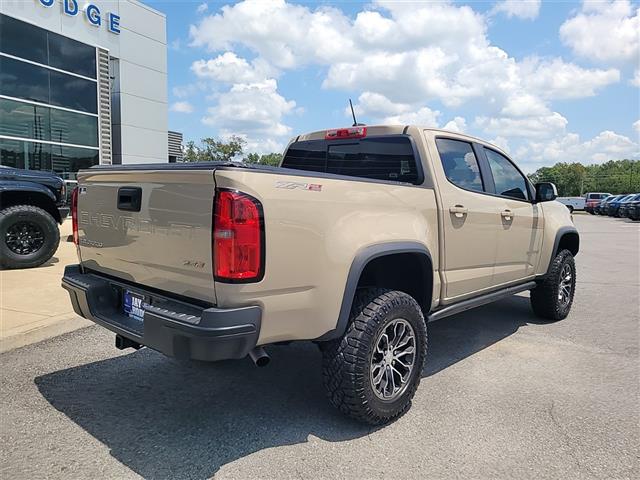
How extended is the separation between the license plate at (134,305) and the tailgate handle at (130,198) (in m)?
0.53

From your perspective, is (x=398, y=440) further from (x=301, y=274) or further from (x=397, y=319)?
(x=301, y=274)

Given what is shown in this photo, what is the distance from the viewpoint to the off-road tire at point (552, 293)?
561cm

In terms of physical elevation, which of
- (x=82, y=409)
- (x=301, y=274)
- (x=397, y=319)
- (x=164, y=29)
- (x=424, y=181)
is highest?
(x=164, y=29)

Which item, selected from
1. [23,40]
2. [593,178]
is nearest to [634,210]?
[23,40]

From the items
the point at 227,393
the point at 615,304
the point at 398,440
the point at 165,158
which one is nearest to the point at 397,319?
the point at 398,440

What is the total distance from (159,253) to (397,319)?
1.53 m

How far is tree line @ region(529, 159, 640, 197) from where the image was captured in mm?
69312

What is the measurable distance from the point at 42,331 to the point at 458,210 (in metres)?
3.98

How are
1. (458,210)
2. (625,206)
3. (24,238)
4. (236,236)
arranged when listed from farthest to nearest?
(625,206) < (24,238) < (458,210) < (236,236)

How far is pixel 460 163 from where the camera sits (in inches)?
167

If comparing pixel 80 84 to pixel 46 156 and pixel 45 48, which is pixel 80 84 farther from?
pixel 46 156

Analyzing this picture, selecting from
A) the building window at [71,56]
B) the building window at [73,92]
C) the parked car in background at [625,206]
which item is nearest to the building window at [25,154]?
the building window at [73,92]

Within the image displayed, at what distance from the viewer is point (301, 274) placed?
8.91 ft

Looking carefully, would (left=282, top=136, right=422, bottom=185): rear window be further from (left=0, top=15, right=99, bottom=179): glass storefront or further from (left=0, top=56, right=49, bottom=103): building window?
(left=0, top=56, right=49, bottom=103): building window
